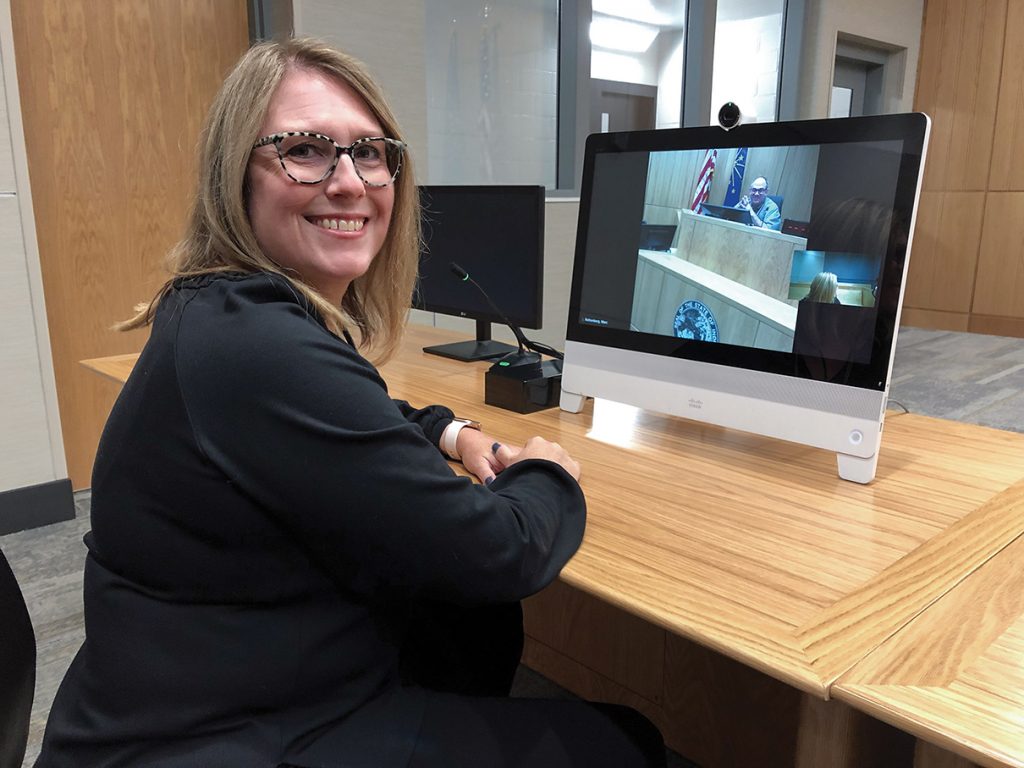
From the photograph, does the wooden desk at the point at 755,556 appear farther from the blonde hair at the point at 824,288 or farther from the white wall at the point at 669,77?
the white wall at the point at 669,77

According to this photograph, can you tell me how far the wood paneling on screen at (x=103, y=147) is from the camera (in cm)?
274

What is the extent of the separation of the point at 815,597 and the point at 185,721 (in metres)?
0.68

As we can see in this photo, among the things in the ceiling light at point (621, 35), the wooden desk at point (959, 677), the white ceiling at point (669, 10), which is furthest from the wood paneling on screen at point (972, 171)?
the wooden desk at point (959, 677)

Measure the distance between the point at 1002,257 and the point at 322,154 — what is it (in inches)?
267

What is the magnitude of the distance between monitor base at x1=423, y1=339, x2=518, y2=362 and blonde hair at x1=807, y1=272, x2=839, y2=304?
43.8 inches

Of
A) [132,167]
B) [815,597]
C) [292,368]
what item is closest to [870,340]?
[815,597]

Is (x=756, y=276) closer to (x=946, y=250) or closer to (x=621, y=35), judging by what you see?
(x=621, y=35)

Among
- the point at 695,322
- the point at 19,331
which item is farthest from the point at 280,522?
the point at 19,331

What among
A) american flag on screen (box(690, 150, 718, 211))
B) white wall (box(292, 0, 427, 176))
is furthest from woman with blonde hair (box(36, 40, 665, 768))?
white wall (box(292, 0, 427, 176))

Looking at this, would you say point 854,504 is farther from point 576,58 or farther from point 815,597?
point 576,58

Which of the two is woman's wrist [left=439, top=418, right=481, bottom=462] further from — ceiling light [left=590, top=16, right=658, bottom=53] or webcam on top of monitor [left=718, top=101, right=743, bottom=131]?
ceiling light [left=590, top=16, right=658, bottom=53]

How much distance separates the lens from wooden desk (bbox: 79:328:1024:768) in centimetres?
81

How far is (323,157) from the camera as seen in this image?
0.97m

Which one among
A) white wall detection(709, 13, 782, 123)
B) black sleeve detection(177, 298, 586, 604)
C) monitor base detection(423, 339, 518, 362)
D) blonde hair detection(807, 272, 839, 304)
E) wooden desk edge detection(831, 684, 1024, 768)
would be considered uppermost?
white wall detection(709, 13, 782, 123)
